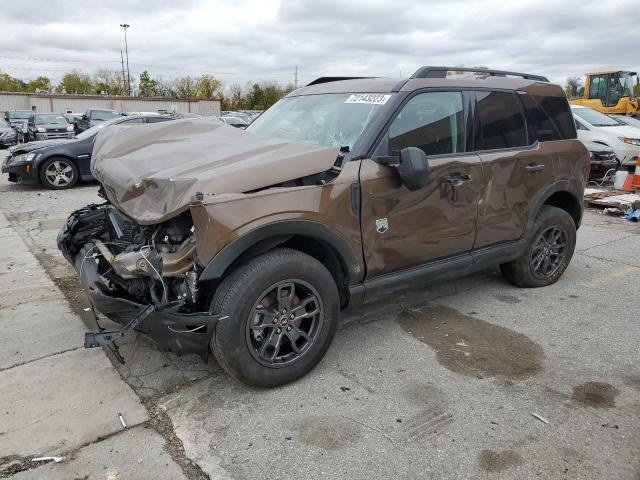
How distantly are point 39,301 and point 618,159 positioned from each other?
500 inches

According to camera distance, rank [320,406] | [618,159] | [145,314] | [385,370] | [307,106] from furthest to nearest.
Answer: [618,159] < [307,106] < [385,370] < [320,406] < [145,314]

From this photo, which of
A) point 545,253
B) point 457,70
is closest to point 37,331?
point 457,70

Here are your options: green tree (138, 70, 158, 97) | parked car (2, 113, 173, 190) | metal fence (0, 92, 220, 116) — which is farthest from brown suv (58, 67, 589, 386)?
green tree (138, 70, 158, 97)

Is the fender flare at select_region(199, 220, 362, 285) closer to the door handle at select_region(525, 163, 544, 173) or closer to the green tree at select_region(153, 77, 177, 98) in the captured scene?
the door handle at select_region(525, 163, 544, 173)

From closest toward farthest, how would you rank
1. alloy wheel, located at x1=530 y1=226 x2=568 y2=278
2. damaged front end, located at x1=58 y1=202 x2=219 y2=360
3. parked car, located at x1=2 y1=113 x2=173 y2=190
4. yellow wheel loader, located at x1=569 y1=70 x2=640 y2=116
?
1. damaged front end, located at x1=58 y1=202 x2=219 y2=360
2. alloy wheel, located at x1=530 y1=226 x2=568 y2=278
3. parked car, located at x1=2 y1=113 x2=173 y2=190
4. yellow wheel loader, located at x1=569 y1=70 x2=640 y2=116

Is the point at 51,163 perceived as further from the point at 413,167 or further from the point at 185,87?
the point at 185,87

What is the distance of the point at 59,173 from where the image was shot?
34.7 ft

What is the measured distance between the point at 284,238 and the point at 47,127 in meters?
22.7

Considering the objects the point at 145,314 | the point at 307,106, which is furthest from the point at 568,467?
the point at 307,106

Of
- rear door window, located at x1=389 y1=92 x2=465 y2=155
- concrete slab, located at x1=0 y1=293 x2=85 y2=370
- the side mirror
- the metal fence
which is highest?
the metal fence

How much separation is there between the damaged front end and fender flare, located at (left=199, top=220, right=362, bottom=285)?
15 centimetres

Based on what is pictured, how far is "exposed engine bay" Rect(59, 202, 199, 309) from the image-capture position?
9.36ft

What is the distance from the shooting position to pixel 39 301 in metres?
4.56

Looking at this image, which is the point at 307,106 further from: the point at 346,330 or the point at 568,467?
the point at 568,467
